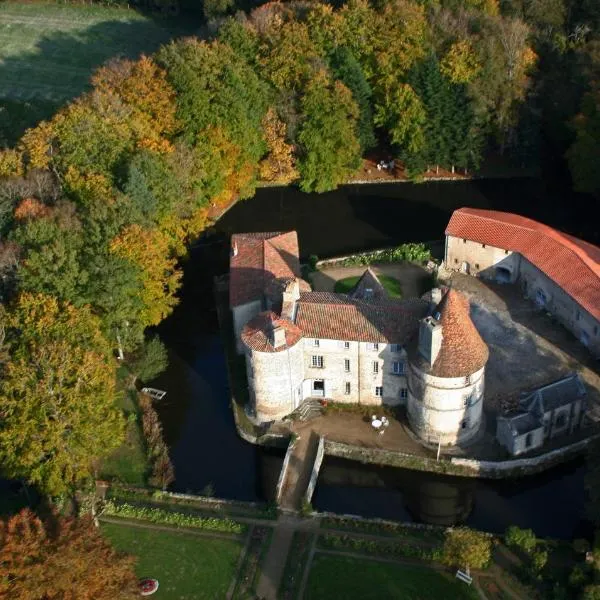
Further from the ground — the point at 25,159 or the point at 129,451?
the point at 25,159

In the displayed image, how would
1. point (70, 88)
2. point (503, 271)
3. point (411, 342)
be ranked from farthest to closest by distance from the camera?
point (70, 88) → point (503, 271) → point (411, 342)

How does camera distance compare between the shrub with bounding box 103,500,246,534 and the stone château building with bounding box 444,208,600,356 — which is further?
the stone château building with bounding box 444,208,600,356

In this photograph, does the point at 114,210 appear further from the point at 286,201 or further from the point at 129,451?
the point at 286,201

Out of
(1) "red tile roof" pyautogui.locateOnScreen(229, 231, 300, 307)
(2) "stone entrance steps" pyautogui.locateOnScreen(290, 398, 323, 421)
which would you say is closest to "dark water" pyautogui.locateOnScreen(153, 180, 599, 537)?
(2) "stone entrance steps" pyautogui.locateOnScreen(290, 398, 323, 421)

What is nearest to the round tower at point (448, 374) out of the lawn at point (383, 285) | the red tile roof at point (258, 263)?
the red tile roof at point (258, 263)

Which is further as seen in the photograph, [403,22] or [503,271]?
[403,22]

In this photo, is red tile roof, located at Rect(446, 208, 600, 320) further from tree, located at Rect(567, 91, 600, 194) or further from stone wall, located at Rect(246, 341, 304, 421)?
stone wall, located at Rect(246, 341, 304, 421)

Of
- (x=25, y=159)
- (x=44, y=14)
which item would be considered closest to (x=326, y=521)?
(x=25, y=159)
